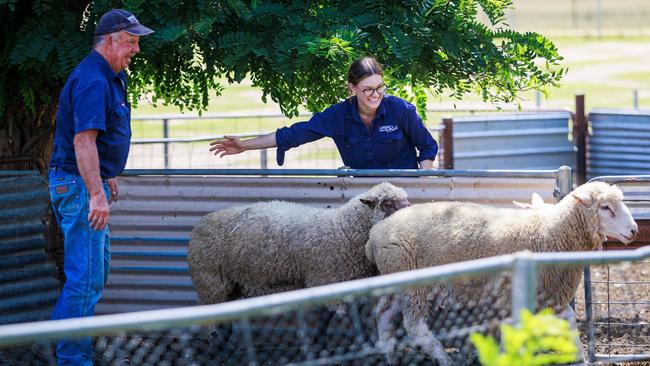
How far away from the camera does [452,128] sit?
15.5 m

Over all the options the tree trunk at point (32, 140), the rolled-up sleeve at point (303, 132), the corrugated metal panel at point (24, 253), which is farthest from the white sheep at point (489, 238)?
the tree trunk at point (32, 140)

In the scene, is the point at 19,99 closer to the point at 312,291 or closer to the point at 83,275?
the point at 83,275

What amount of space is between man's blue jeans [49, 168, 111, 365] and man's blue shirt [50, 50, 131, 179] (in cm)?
13

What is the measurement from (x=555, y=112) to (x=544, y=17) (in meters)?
32.8

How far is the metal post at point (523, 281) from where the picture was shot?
394cm

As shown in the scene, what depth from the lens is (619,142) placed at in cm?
1612

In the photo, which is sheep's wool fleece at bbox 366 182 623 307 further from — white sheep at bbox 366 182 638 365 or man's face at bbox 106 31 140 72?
man's face at bbox 106 31 140 72

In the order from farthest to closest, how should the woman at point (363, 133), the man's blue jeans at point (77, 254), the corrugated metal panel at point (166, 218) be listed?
1. the corrugated metal panel at point (166, 218)
2. the woman at point (363, 133)
3. the man's blue jeans at point (77, 254)

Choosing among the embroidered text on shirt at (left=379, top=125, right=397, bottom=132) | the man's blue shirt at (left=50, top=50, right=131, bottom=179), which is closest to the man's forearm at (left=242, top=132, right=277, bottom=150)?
the embroidered text on shirt at (left=379, top=125, right=397, bottom=132)

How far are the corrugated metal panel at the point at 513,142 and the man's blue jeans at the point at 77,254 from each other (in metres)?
10.1

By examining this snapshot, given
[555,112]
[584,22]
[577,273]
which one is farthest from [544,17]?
[577,273]

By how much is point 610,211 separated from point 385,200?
1435mm

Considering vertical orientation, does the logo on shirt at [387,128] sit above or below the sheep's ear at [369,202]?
above

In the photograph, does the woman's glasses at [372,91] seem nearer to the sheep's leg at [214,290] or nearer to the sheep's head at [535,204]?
the sheep's head at [535,204]
